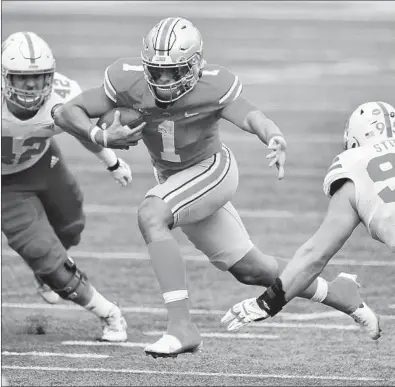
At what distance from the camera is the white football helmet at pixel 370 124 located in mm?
6422

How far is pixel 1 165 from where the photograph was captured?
798 centimetres

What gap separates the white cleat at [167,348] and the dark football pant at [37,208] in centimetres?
193

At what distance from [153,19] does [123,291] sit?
12.6 meters

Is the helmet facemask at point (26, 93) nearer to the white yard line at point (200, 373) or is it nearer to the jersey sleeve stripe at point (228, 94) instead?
the jersey sleeve stripe at point (228, 94)

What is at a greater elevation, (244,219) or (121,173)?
(121,173)

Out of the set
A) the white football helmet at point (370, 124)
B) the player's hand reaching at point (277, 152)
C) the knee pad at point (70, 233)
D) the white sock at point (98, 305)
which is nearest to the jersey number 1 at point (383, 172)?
the white football helmet at point (370, 124)

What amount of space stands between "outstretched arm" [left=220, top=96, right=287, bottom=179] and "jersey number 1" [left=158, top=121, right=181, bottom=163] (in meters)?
0.28

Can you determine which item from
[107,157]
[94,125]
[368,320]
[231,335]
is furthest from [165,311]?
[94,125]

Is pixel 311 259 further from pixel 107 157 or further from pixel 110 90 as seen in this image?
pixel 107 157

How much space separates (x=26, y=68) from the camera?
24.7 feet

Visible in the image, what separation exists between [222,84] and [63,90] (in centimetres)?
152

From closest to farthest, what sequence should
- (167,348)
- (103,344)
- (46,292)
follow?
(167,348) < (103,344) < (46,292)

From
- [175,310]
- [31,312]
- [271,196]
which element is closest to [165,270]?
[175,310]

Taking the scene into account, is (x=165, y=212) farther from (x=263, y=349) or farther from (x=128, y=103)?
(x=263, y=349)
